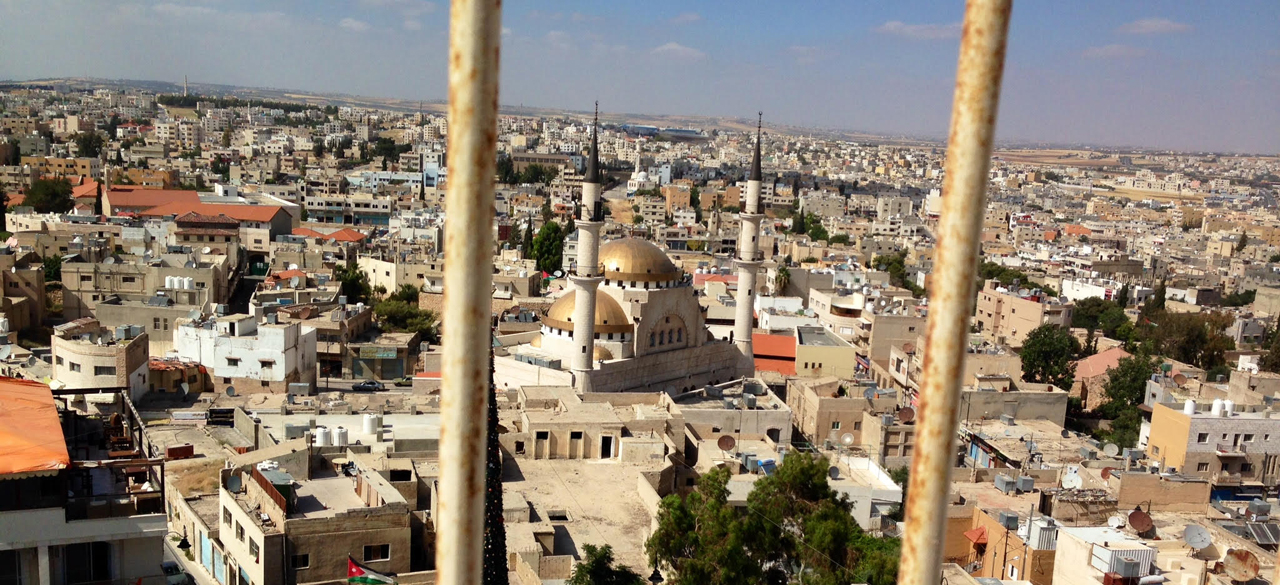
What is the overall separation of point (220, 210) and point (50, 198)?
11983 millimetres

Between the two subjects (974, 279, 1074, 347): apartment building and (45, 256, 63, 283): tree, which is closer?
(45, 256, 63, 283): tree

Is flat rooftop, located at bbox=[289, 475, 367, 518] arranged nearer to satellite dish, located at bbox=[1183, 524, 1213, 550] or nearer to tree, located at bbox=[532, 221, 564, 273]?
satellite dish, located at bbox=[1183, 524, 1213, 550]

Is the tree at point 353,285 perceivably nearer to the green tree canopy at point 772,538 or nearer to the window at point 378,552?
the window at point 378,552

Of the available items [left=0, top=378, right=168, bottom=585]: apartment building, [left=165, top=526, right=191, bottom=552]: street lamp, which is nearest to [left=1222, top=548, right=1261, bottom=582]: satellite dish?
[left=0, top=378, right=168, bottom=585]: apartment building

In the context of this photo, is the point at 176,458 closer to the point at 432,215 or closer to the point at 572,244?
the point at 572,244

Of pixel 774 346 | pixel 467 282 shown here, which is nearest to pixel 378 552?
pixel 467 282

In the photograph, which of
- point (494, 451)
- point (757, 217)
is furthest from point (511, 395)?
point (494, 451)

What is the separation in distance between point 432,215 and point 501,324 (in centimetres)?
2276

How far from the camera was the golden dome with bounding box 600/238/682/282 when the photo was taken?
22.1 meters

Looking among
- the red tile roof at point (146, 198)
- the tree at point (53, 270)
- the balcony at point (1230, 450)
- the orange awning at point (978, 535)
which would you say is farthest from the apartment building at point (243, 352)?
the red tile roof at point (146, 198)

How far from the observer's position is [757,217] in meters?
25.2

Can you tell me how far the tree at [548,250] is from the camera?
134 ft

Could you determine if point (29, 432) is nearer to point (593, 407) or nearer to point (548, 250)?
point (593, 407)

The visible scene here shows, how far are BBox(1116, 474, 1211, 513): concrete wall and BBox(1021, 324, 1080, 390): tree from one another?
1288 cm
